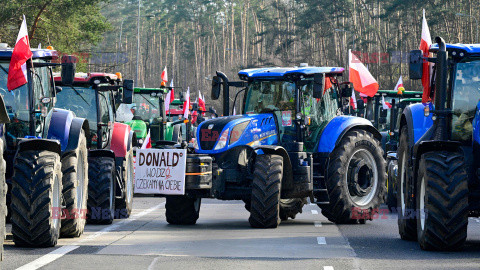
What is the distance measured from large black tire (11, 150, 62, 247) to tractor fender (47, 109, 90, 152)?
1.38m

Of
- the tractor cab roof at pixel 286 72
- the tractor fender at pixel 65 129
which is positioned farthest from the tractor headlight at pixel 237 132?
the tractor fender at pixel 65 129

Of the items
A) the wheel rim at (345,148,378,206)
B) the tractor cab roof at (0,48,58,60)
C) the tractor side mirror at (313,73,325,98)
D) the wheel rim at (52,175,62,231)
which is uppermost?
the tractor cab roof at (0,48,58,60)

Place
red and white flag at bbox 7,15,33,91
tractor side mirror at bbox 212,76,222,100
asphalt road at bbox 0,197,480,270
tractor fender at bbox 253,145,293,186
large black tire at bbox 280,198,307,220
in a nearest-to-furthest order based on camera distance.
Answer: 1. asphalt road at bbox 0,197,480,270
2. red and white flag at bbox 7,15,33,91
3. tractor fender at bbox 253,145,293,186
4. large black tire at bbox 280,198,307,220
5. tractor side mirror at bbox 212,76,222,100

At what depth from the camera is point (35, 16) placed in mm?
42406

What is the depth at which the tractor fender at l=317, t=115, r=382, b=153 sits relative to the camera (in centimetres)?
1705

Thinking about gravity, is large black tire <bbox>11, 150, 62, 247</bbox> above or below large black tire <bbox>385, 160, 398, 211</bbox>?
above

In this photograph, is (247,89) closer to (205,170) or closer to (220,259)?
(205,170)

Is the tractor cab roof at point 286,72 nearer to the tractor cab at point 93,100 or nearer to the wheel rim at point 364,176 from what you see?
the wheel rim at point 364,176

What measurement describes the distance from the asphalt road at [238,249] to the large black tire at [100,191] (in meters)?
0.26

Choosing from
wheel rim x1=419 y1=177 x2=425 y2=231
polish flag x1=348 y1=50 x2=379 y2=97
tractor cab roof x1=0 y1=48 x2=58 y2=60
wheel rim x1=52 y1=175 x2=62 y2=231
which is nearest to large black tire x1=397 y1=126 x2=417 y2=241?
wheel rim x1=419 y1=177 x2=425 y2=231

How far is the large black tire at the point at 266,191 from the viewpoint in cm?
1529

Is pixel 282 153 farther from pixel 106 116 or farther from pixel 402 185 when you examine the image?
pixel 106 116

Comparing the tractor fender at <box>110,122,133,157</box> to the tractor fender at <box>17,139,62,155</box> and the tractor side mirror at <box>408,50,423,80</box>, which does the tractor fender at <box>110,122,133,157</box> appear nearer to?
the tractor fender at <box>17,139,62,155</box>

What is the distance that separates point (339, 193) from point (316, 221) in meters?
1.34
